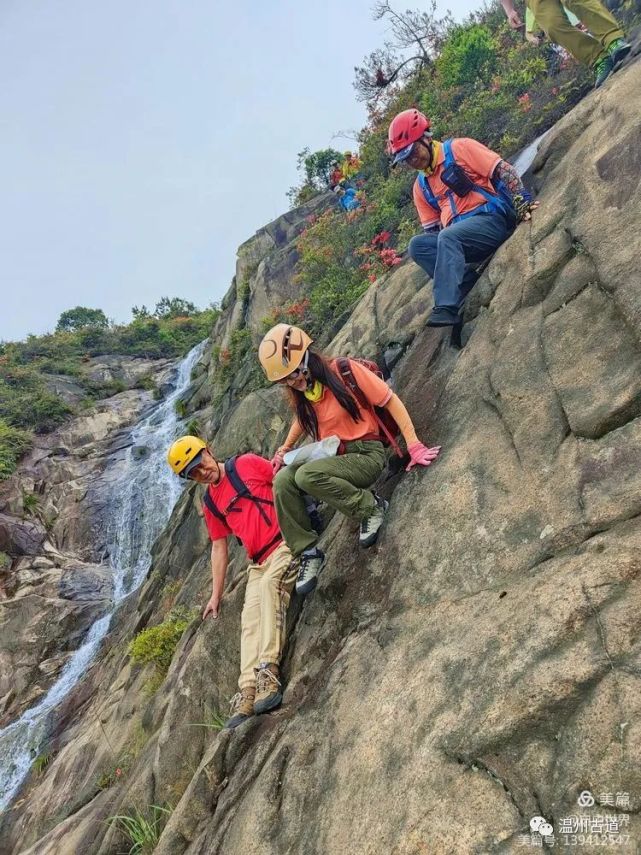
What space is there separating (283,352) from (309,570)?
2.12 m

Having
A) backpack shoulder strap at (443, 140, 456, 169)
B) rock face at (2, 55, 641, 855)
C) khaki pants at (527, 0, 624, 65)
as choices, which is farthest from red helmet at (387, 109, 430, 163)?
khaki pants at (527, 0, 624, 65)

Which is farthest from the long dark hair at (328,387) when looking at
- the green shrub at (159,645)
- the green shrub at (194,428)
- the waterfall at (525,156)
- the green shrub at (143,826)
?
the green shrub at (194,428)

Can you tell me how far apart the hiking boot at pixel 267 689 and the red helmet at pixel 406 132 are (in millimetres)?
5499

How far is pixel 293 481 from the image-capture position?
16.8 ft

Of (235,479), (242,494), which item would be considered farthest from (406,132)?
(242,494)

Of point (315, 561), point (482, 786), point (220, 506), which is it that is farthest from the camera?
point (220, 506)

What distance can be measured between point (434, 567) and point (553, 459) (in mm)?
1174

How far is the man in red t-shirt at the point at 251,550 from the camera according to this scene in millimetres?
5234

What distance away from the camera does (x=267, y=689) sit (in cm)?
498

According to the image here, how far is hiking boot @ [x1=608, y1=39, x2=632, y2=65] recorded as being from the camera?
23.4 ft

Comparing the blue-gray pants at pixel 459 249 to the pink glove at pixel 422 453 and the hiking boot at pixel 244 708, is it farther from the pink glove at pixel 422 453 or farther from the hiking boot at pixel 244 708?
the hiking boot at pixel 244 708

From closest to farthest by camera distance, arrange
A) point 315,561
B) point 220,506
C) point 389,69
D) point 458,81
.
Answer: point 315,561 → point 220,506 → point 458,81 → point 389,69

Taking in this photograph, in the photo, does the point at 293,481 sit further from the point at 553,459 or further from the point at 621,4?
the point at 621,4

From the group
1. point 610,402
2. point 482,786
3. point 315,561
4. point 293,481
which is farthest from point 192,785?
point 610,402
